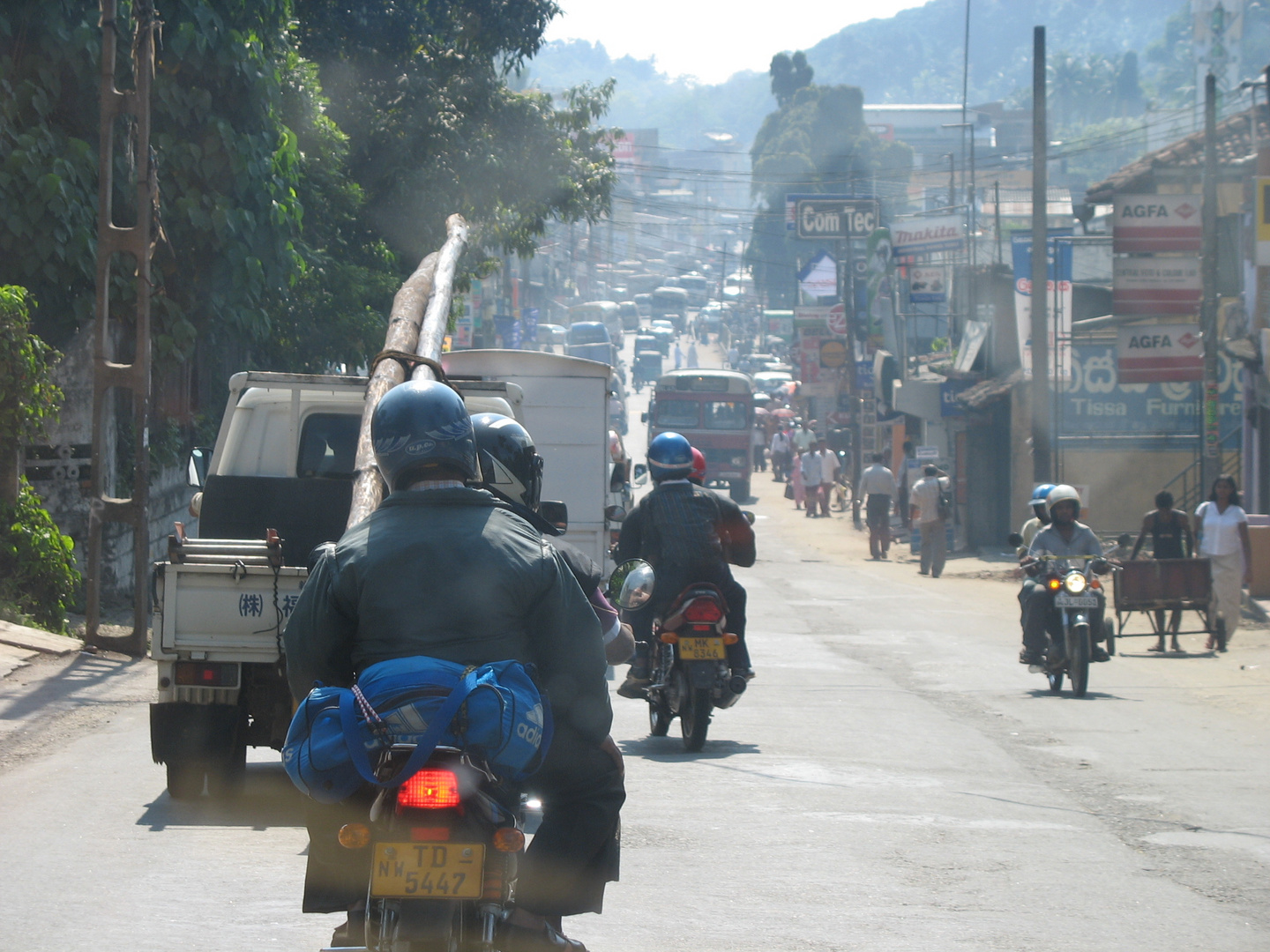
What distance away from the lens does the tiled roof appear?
87.1ft

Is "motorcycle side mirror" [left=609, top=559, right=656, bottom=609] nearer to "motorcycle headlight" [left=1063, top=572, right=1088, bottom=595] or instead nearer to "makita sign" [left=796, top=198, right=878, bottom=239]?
"motorcycle headlight" [left=1063, top=572, right=1088, bottom=595]

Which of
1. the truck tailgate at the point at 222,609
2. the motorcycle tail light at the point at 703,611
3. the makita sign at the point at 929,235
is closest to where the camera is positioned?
the truck tailgate at the point at 222,609

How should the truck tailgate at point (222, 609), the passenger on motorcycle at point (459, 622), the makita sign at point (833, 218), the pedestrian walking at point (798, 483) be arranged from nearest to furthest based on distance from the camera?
the passenger on motorcycle at point (459, 622) → the truck tailgate at point (222, 609) → the pedestrian walking at point (798, 483) → the makita sign at point (833, 218)

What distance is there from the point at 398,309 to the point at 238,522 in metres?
4.18

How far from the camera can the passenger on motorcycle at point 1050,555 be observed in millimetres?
11320

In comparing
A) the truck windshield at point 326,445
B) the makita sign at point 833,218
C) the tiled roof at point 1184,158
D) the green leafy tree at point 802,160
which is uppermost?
the green leafy tree at point 802,160

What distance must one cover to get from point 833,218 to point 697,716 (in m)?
44.4

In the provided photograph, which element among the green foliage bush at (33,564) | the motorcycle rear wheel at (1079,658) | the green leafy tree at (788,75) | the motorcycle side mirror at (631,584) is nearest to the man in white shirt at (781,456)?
the motorcycle rear wheel at (1079,658)

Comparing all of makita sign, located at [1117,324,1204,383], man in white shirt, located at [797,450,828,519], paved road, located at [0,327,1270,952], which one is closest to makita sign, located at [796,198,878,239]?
man in white shirt, located at [797,450,828,519]

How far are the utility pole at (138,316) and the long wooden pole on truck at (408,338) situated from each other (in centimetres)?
209

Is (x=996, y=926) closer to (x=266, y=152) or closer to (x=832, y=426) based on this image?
(x=266, y=152)

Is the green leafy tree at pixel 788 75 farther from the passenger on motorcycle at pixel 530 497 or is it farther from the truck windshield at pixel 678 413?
the passenger on motorcycle at pixel 530 497

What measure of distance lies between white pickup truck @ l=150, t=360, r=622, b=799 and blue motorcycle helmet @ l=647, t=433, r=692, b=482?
4.19ft

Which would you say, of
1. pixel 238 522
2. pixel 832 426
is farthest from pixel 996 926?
pixel 832 426
